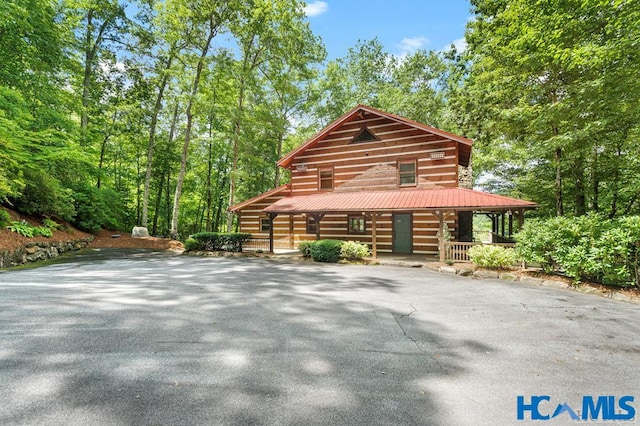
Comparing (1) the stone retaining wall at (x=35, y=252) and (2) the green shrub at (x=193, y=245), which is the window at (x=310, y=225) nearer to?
(2) the green shrub at (x=193, y=245)

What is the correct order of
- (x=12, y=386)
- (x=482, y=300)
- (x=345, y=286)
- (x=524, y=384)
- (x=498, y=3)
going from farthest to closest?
(x=498, y=3), (x=345, y=286), (x=482, y=300), (x=524, y=384), (x=12, y=386)

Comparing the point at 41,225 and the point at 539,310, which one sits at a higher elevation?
the point at 41,225

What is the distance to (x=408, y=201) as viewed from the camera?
43.3ft

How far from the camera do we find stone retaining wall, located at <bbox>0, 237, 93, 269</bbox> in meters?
9.98

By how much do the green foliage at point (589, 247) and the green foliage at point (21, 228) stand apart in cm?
1885

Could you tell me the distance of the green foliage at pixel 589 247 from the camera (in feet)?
23.5

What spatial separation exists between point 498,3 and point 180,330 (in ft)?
67.6

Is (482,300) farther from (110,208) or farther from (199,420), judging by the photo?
(110,208)

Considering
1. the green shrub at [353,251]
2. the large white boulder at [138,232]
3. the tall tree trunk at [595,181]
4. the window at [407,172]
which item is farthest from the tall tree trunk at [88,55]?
the tall tree trunk at [595,181]

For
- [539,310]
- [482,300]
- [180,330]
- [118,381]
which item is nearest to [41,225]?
[180,330]

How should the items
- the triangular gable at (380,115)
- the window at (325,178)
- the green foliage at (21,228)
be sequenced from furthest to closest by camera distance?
1. the window at (325,178)
2. the triangular gable at (380,115)
3. the green foliage at (21,228)

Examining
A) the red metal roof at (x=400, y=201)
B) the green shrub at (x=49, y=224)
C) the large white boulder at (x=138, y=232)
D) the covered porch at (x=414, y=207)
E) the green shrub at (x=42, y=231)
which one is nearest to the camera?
the red metal roof at (x=400, y=201)

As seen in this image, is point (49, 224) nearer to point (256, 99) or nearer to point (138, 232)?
point (138, 232)

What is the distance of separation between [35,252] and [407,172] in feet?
56.3
